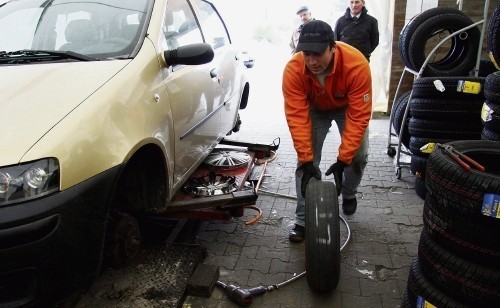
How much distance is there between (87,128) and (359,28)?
5.17 m

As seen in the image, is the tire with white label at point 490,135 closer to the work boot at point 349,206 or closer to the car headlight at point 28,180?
the work boot at point 349,206

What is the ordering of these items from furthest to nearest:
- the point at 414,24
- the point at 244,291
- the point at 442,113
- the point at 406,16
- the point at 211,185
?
the point at 406,16 < the point at 414,24 < the point at 442,113 < the point at 211,185 < the point at 244,291

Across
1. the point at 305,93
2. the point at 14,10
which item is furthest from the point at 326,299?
the point at 14,10

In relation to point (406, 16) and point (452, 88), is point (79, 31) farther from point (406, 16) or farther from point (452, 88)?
point (406, 16)

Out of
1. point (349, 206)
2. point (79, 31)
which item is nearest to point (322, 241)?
point (349, 206)

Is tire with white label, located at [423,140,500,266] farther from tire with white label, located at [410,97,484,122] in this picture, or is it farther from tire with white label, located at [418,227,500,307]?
tire with white label, located at [410,97,484,122]

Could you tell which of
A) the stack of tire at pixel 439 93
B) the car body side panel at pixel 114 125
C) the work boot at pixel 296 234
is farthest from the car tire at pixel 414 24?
the car body side panel at pixel 114 125

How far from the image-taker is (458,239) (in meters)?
1.82

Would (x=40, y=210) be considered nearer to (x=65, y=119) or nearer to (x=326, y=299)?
(x=65, y=119)

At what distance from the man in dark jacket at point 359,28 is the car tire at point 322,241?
426 centimetres

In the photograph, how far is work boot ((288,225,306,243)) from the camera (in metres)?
3.07

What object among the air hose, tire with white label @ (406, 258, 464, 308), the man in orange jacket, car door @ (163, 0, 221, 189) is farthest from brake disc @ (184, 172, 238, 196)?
tire with white label @ (406, 258, 464, 308)

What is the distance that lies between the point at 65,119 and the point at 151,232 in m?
1.71

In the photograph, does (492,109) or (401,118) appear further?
(401,118)
